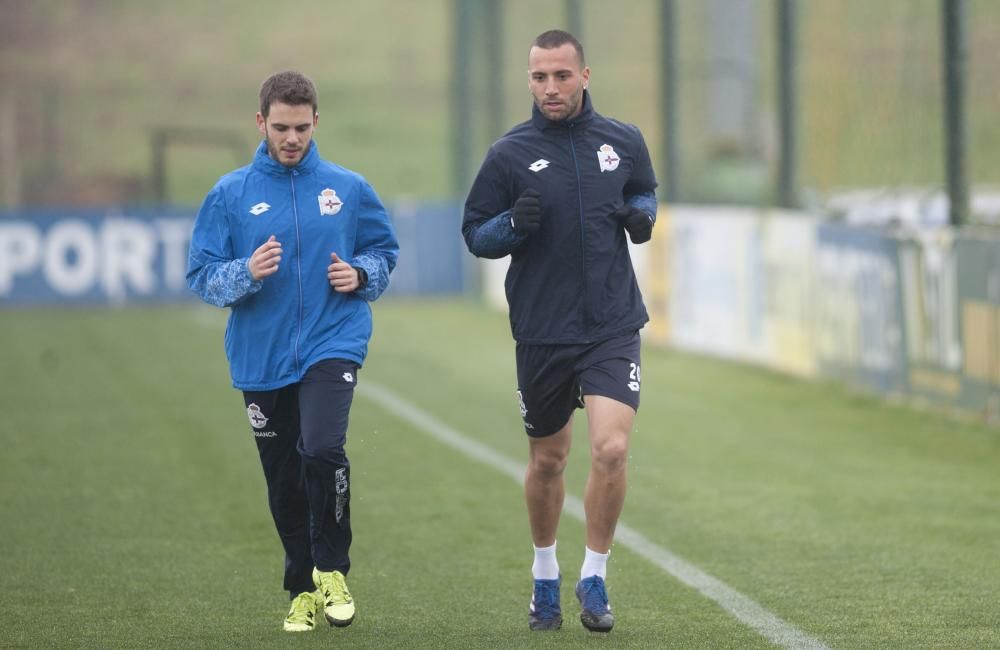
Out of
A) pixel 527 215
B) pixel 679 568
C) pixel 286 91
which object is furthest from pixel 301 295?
pixel 679 568

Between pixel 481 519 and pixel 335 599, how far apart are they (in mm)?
2912

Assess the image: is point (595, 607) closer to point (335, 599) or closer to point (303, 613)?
point (335, 599)

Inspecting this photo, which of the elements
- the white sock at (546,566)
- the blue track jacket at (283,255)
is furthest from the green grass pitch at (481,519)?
the blue track jacket at (283,255)

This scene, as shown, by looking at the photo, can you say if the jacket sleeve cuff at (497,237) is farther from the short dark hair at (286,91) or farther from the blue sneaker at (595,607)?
the blue sneaker at (595,607)

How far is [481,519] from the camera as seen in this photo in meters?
9.75

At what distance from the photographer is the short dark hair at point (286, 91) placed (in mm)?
6656

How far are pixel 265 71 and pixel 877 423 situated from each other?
5126 centimetres

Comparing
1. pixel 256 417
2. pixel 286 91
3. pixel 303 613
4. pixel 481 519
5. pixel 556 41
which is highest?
pixel 556 41

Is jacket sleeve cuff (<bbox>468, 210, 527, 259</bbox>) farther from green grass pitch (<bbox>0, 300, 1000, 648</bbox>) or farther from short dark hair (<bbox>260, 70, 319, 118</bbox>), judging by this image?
green grass pitch (<bbox>0, 300, 1000, 648</bbox>)

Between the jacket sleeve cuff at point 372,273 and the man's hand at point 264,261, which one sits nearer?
the man's hand at point 264,261

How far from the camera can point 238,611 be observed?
738 centimetres

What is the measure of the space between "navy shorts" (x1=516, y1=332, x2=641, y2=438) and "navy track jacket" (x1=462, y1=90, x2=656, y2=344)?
47 mm

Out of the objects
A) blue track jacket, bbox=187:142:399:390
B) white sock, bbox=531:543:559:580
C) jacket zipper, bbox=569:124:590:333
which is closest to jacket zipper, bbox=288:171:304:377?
blue track jacket, bbox=187:142:399:390

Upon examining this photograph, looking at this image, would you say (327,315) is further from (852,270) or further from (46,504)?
(852,270)
